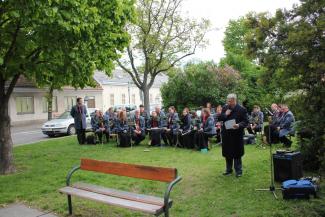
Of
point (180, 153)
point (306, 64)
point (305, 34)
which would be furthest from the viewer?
point (180, 153)

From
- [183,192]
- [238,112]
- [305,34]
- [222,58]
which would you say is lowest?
[183,192]

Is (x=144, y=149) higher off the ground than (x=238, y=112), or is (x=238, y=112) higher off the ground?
(x=238, y=112)

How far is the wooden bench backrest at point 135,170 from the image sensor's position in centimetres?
541

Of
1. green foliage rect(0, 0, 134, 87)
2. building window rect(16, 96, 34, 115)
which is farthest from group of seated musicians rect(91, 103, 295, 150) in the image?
building window rect(16, 96, 34, 115)

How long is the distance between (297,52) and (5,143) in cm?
810

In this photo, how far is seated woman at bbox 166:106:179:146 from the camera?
14.3 m

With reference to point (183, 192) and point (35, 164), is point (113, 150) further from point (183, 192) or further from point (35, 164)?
point (183, 192)

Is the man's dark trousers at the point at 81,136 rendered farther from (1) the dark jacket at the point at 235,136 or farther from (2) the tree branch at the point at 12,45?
(1) the dark jacket at the point at 235,136

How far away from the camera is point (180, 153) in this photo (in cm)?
1246

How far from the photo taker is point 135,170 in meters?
5.84

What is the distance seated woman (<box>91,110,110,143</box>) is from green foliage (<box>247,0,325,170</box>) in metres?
10.4

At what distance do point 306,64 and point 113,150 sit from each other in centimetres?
929

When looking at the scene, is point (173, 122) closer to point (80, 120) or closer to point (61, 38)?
point (80, 120)

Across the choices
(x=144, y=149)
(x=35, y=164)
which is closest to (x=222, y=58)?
(x=144, y=149)
